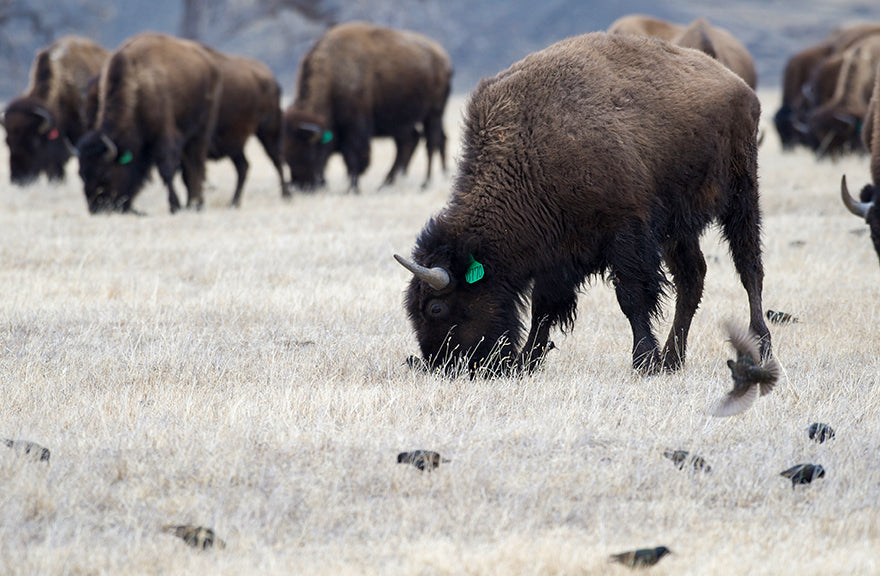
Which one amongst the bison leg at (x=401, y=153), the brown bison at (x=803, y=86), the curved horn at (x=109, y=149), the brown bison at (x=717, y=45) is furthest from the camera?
the brown bison at (x=803, y=86)

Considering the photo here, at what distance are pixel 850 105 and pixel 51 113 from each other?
557 inches

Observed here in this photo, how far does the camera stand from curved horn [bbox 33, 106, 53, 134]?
57.6ft

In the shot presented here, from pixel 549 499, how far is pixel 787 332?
389 centimetres

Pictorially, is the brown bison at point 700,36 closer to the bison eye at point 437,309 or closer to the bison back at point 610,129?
the bison back at point 610,129

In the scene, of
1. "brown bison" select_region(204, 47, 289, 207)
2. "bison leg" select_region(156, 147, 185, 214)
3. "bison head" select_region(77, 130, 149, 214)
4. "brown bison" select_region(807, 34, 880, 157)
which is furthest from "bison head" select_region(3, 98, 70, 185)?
"brown bison" select_region(807, 34, 880, 157)

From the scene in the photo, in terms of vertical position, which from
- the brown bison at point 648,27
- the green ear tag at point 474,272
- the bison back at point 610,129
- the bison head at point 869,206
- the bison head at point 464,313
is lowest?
the brown bison at point 648,27

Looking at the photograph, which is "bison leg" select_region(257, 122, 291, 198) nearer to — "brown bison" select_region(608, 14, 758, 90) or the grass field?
"brown bison" select_region(608, 14, 758, 90)

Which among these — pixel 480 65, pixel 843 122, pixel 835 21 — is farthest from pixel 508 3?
pixel 843 122

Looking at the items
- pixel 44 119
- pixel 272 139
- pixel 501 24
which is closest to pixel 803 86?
pixel 272 139

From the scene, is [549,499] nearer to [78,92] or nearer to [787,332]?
[787,332]

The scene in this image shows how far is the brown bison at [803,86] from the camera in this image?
22859mm

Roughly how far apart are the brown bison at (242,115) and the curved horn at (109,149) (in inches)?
81.6

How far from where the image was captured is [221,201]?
620 inches

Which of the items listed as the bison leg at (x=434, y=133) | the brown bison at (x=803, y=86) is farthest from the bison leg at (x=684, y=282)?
the brown bison at (x=803, y=86)
